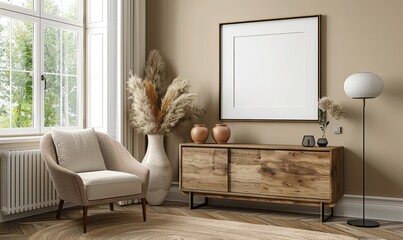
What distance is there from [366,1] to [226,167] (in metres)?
2.15

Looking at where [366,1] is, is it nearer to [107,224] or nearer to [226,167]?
[226,167]

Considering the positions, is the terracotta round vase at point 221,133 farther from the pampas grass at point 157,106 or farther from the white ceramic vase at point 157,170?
the white ceramic vase at point 157,170

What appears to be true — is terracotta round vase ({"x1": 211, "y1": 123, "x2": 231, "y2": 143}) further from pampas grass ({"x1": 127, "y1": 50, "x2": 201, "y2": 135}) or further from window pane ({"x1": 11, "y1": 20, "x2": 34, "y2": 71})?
window pane ({"x1": 11, "y1": 20, "x2": 34, "y2": 71})

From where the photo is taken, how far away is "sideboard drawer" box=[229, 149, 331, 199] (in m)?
4.45

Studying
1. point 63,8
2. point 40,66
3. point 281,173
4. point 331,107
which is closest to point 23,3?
point 63,8

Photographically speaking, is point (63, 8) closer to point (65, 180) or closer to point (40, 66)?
point (40, 66)

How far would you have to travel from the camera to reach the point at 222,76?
213 inches

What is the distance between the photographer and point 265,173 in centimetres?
469

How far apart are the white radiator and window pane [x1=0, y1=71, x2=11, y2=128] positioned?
17.2 inches

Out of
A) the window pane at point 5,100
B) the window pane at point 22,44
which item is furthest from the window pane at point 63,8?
the window pane at point 5,100

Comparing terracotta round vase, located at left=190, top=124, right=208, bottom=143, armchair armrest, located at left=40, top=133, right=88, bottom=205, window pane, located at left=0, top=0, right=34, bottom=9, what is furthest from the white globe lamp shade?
window pane, located at left=0, top=0, right=34, bottom=9

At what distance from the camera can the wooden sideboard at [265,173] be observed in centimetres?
445

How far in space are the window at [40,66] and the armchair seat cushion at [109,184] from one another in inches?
41.3

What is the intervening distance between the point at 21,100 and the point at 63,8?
3.92ft
